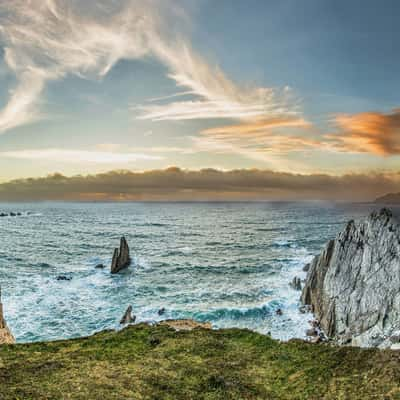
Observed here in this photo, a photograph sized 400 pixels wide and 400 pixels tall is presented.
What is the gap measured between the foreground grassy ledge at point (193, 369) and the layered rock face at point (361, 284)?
1099 cm

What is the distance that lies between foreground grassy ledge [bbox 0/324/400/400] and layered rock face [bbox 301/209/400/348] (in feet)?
36.1

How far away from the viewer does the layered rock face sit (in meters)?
26.0

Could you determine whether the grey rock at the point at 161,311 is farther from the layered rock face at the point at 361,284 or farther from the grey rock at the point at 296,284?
the grey rock at the point at 296,284

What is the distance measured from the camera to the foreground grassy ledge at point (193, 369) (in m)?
12.4

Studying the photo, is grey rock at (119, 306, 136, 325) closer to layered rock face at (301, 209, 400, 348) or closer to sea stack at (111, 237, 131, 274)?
layered rock face at (301, 209, 400, 348)

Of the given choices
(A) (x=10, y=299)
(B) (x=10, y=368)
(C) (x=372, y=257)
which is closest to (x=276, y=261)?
(C) (x=372, y=257)

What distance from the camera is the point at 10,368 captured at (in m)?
14.7

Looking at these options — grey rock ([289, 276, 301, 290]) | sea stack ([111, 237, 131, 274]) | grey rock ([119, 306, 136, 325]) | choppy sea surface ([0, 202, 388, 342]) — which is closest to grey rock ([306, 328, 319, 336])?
choppy sea surface ([0, 202, 388, 342])

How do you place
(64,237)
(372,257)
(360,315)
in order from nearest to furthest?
(360,315) < (372,257) < (64,237)

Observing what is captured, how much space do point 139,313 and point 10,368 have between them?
26163 mm

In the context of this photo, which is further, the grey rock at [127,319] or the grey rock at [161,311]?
the grey rock at [161,311]

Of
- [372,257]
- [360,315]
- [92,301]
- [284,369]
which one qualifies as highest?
[372,257]

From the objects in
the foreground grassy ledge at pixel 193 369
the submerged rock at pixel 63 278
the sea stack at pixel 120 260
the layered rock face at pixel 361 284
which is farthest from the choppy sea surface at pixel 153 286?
the foreground grassy ledge at pixel 193 369

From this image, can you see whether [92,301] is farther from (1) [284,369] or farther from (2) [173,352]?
(1) [284,369]
